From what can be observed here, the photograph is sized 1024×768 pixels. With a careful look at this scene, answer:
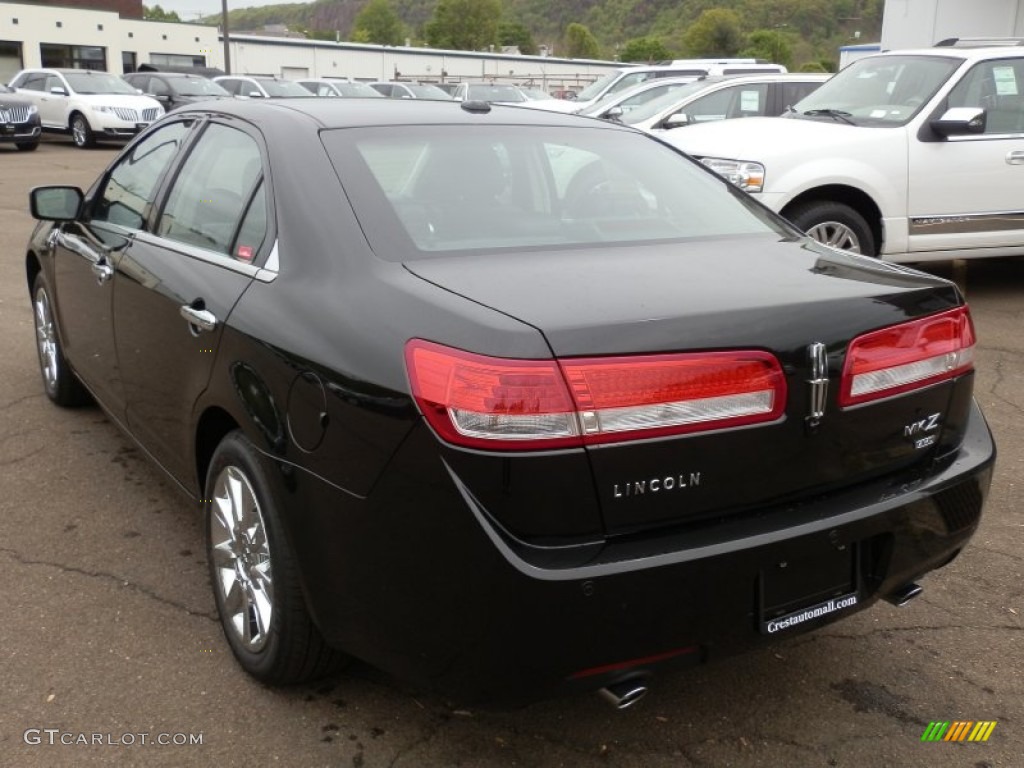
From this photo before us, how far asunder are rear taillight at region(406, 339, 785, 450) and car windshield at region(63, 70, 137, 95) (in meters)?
23.0

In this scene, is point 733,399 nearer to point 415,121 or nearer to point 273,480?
point 273,480

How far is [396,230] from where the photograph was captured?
2.66 metres

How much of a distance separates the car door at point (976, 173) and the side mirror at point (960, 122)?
113mm

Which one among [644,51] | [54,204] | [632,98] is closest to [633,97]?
[632,98]

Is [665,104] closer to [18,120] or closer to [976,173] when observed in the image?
[976,173]

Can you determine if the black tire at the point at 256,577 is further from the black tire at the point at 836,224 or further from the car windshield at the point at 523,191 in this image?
the black tire at the point at 836,224

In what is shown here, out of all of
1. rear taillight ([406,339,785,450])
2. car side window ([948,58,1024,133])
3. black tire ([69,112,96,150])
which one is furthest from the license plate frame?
black tire ([69,112,96,150])

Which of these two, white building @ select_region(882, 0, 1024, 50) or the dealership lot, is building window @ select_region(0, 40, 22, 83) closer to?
white building @ select_region(882, 0, 1024, 50)

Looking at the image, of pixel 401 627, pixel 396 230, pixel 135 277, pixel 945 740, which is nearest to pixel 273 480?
pixel 401 627

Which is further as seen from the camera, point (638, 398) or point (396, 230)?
point (396, 230)

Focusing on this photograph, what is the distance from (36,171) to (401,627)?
17517 millimetres

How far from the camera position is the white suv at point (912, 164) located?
708 cm

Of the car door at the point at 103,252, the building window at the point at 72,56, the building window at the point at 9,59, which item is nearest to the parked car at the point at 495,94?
the car door at the point at 103,252

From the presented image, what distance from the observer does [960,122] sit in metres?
6.98
